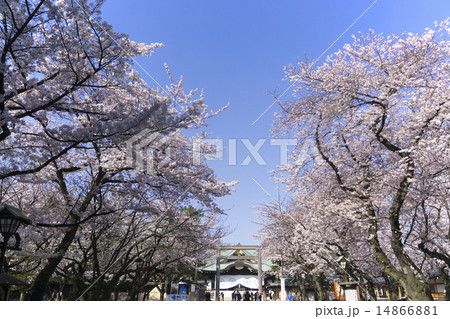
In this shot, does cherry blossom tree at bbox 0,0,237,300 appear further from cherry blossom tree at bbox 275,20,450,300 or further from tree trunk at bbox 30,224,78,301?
cherry blossom tree at bbox 275,20,450,300

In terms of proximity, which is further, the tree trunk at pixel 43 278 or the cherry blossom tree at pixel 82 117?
the tree trunk at pixel 43 278

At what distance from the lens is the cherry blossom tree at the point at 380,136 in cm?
782

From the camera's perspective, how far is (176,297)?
56.4ft

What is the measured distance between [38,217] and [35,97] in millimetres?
3759

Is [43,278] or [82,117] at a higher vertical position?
[82,117]

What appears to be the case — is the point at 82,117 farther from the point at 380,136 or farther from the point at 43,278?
the point at 380,136

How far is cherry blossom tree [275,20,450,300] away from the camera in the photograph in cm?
782

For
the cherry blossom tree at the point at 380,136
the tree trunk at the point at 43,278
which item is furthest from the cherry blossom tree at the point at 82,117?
the cherry blossom tree at the point at 380,136

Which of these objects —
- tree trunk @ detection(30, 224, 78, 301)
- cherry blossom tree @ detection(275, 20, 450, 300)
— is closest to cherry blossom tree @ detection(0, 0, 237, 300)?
tree trunk @ detection(30, 224, 78, 301)

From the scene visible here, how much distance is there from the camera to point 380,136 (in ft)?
27.5

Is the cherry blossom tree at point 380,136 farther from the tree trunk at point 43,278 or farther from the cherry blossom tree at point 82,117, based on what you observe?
the tree trunk at point 43,278

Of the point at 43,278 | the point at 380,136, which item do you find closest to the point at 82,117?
the point at 43,278

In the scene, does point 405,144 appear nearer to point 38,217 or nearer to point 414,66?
point 414,66

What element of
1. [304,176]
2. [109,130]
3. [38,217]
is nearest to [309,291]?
[304,176]
